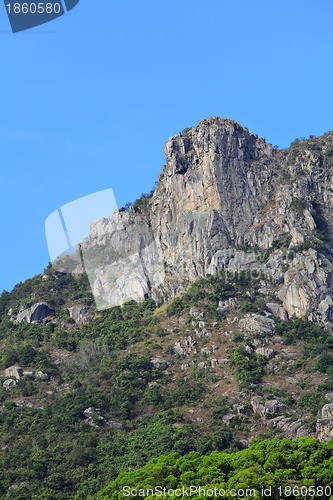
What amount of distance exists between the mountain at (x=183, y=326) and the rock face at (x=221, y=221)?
18cm

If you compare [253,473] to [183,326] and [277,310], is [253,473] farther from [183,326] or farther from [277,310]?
[183,326]

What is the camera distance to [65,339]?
85.6 metres

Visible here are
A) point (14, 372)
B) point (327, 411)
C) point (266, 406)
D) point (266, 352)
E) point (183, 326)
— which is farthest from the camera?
point (183, 326)

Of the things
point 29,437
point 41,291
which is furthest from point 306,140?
point 29,437

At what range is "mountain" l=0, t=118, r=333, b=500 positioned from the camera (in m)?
63.2

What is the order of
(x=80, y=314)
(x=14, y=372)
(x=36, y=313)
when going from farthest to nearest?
(x=36, y=313), (x=80, y=314), (x=14, y=372)

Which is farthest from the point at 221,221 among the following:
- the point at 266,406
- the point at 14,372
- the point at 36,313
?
the point at 14,372

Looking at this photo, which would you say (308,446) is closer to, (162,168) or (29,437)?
(29,437)

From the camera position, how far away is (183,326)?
82125 millimetres

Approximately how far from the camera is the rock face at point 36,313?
91.3 metres

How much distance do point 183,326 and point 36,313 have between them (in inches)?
800

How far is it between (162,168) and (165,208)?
7.87 m

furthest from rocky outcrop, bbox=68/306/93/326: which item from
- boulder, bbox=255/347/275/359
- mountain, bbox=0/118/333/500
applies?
boulder, bbox=255/347/275/359

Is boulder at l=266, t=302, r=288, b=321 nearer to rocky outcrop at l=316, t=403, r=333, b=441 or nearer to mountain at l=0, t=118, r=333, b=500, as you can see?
mountain at l=0, t=118, r=333, b=500
